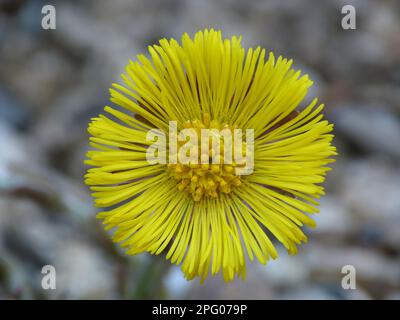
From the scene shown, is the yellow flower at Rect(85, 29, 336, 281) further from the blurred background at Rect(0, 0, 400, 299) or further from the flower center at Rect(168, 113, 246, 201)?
the blurred background at Rect(0, 0, 400, 299)

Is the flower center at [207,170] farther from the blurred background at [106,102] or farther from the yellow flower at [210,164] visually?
the blurred background at [106,102]

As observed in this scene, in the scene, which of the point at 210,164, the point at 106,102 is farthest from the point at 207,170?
the point at 106,102

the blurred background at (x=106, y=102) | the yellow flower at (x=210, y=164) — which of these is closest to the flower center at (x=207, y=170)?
the yellow flower at (x=210, y=164)

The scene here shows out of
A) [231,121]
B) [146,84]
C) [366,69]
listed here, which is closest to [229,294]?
[231,121]

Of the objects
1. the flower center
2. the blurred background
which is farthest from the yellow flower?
the blurred background

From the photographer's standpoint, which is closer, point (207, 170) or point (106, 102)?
point (207, 170)

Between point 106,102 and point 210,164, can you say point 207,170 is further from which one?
point 106,102
